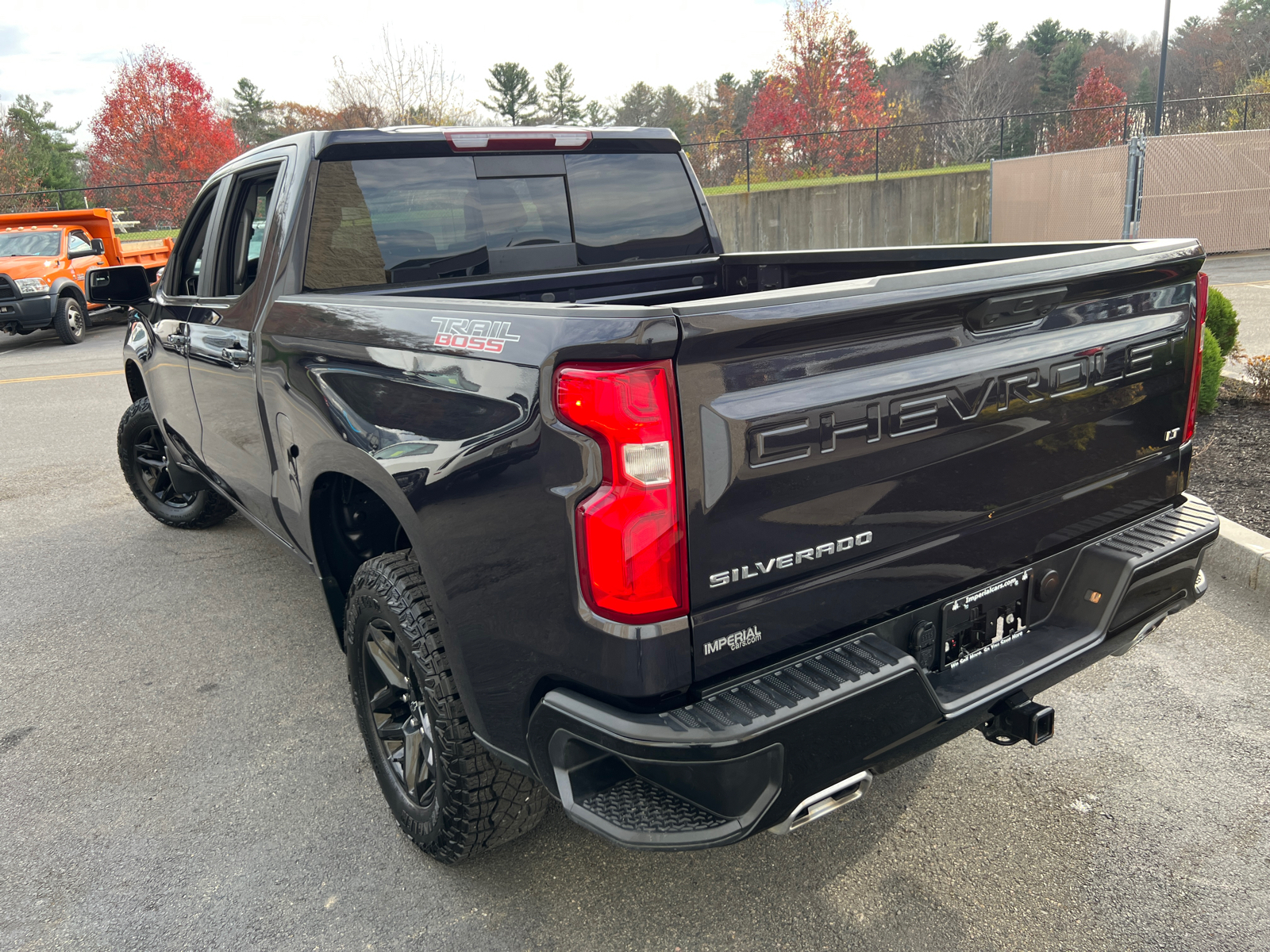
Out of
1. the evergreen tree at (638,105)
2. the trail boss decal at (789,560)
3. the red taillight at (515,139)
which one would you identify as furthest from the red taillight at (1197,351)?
the evergreen tree at (638,105)

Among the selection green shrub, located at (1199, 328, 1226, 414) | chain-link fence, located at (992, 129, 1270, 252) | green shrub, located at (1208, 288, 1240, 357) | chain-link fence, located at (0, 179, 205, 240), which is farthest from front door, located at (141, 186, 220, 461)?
chain-link fence, located at (0, 179, 205, 240)

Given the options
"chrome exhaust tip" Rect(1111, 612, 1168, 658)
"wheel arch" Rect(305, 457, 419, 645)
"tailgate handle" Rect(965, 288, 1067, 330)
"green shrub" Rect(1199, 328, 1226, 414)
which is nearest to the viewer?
"tailgate handle" Rect(965, 288, 1067, 330)

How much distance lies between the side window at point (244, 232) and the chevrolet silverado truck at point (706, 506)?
32cm

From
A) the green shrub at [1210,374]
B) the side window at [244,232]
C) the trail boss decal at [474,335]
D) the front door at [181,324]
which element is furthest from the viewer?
the green shrub at [1210,374]

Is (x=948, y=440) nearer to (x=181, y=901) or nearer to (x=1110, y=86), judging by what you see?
(x=181, y=901)

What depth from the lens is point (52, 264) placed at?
15.1 metres

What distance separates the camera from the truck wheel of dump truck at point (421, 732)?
242 centimetres

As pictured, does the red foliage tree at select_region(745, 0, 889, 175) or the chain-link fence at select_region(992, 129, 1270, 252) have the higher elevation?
the red foliage tree at select_region(745, 0, 889, 175)

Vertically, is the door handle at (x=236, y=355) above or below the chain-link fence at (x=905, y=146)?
below

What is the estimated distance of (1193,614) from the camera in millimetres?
3992

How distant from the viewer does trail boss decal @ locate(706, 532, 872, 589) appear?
1.87m

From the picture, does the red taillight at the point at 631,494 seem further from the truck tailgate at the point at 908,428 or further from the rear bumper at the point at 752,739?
the rear bumper at the point at 752,739

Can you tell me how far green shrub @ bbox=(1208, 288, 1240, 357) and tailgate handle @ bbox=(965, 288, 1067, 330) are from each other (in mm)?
5525

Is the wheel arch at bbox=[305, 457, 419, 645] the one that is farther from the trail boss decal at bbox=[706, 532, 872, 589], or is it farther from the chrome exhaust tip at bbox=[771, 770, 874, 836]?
the chrome exhaust tip at bbox=[771, 770, 874, 836]
